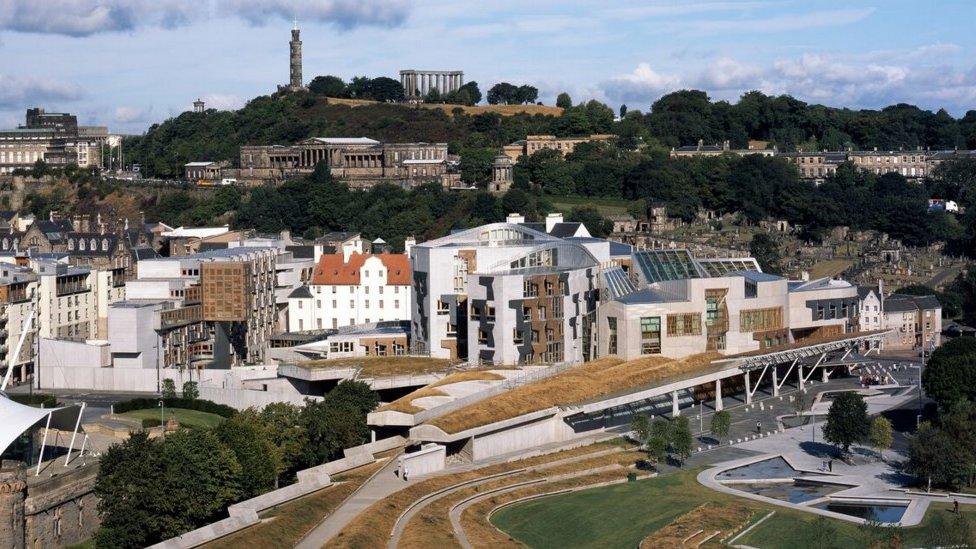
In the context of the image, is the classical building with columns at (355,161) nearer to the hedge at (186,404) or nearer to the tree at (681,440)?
the hedge at (186,404)

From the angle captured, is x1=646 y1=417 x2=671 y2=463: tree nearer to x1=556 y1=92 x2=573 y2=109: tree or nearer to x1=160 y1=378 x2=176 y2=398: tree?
x1=160 y1=378 x2=176 y2=398: tree

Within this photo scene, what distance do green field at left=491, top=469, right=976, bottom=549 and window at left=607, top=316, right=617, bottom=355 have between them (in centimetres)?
1525

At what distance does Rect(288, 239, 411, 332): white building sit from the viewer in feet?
323

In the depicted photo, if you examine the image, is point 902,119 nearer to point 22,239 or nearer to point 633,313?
point 22,239

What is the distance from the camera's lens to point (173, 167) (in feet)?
604

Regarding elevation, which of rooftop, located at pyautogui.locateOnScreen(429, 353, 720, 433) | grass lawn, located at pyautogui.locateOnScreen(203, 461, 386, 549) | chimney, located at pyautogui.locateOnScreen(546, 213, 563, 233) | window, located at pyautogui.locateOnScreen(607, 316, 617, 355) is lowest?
grass lawn, located at pyautogui.locateOnScreen(203, 461, 386, 549)

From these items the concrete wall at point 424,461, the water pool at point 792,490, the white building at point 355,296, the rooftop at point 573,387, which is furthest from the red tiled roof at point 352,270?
the water pool at point 792,490

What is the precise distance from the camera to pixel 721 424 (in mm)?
67562

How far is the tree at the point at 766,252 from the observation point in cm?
12131

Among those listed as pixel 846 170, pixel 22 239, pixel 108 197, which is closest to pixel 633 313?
pixel 22 239

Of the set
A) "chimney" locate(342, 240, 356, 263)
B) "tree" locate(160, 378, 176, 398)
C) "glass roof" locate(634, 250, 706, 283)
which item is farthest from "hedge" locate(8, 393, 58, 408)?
"glass roof" locate(634, 250, 706, 283)

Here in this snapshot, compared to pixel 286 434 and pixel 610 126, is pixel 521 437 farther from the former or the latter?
pixel 610 126

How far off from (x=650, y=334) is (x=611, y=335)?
1775 mm

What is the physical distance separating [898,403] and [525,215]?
65.2m
